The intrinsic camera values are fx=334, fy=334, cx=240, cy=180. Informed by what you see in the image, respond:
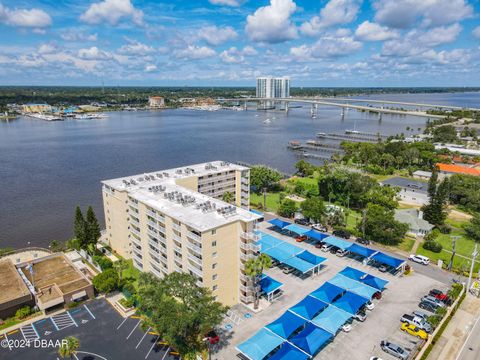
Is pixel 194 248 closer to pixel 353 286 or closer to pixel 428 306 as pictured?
pixel 353 286

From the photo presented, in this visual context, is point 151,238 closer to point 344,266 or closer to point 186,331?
point 186,331

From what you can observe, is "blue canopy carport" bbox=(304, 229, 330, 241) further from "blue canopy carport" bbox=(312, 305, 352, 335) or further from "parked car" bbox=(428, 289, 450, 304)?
"blue canopy carport" bbox=(312, 305, 352, 335)

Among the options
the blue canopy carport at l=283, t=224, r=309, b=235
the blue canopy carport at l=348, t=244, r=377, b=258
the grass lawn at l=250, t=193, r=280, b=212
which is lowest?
the grass lawn at l=250, t=193, r=280, b=212

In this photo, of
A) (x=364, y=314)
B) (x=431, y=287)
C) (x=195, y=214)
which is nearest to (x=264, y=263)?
(x=195, y=214)

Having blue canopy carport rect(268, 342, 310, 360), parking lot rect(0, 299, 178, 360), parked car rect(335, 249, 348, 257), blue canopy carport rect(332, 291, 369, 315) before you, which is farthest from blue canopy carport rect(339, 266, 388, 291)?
parking lot rect(0, 299, 178, 360)

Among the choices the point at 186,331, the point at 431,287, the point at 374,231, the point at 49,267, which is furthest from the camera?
the point at 374,231

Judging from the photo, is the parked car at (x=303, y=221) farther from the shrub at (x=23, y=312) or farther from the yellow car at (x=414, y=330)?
the shrub at (x=23, y=312)

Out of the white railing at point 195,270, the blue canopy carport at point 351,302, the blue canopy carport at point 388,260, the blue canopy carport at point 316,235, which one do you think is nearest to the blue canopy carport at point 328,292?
the blue canopy carport at point 351,302

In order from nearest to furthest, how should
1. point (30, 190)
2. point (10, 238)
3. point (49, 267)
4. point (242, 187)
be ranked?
1. point (49, 267)
2. point (10, 238)
3. point (242, 187)
4. point (30, 190)
